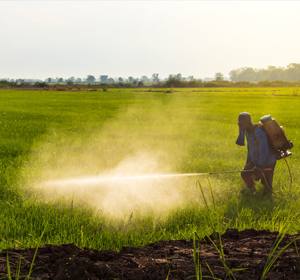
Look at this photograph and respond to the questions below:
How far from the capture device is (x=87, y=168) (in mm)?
7117

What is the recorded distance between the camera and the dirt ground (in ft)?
7.36

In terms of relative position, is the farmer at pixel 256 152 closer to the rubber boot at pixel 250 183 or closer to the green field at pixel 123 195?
the rubber boot at pixel 250 183

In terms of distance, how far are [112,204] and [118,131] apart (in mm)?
8003

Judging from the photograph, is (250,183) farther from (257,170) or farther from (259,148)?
(259,148)

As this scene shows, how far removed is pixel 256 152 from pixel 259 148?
23 cm

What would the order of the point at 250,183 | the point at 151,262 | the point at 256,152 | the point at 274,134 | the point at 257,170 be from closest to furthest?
the point at 151,262
the point at 274,134
the point at 256,152
the point at 257,170
the point at 250,183

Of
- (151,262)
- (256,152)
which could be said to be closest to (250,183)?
(256,152)

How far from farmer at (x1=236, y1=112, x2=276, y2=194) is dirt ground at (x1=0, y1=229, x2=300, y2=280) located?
2.22m

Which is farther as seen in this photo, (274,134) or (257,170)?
(257,170)

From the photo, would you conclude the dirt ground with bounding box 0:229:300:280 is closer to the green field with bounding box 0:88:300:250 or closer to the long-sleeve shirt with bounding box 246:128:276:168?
the green field with bounding box 0:88:300:250

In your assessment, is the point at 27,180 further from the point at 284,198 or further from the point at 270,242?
the point at 284,198

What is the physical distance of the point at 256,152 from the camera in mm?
5164

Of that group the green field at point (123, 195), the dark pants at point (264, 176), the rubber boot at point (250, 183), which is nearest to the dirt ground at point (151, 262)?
the green field at point (123, 195)

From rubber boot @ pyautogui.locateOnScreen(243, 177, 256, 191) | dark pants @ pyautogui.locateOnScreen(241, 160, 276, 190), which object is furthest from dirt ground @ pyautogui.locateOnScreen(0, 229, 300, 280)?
rubber boot @ pyautogui.locateOnScreen(243, 177, 256, 191)
